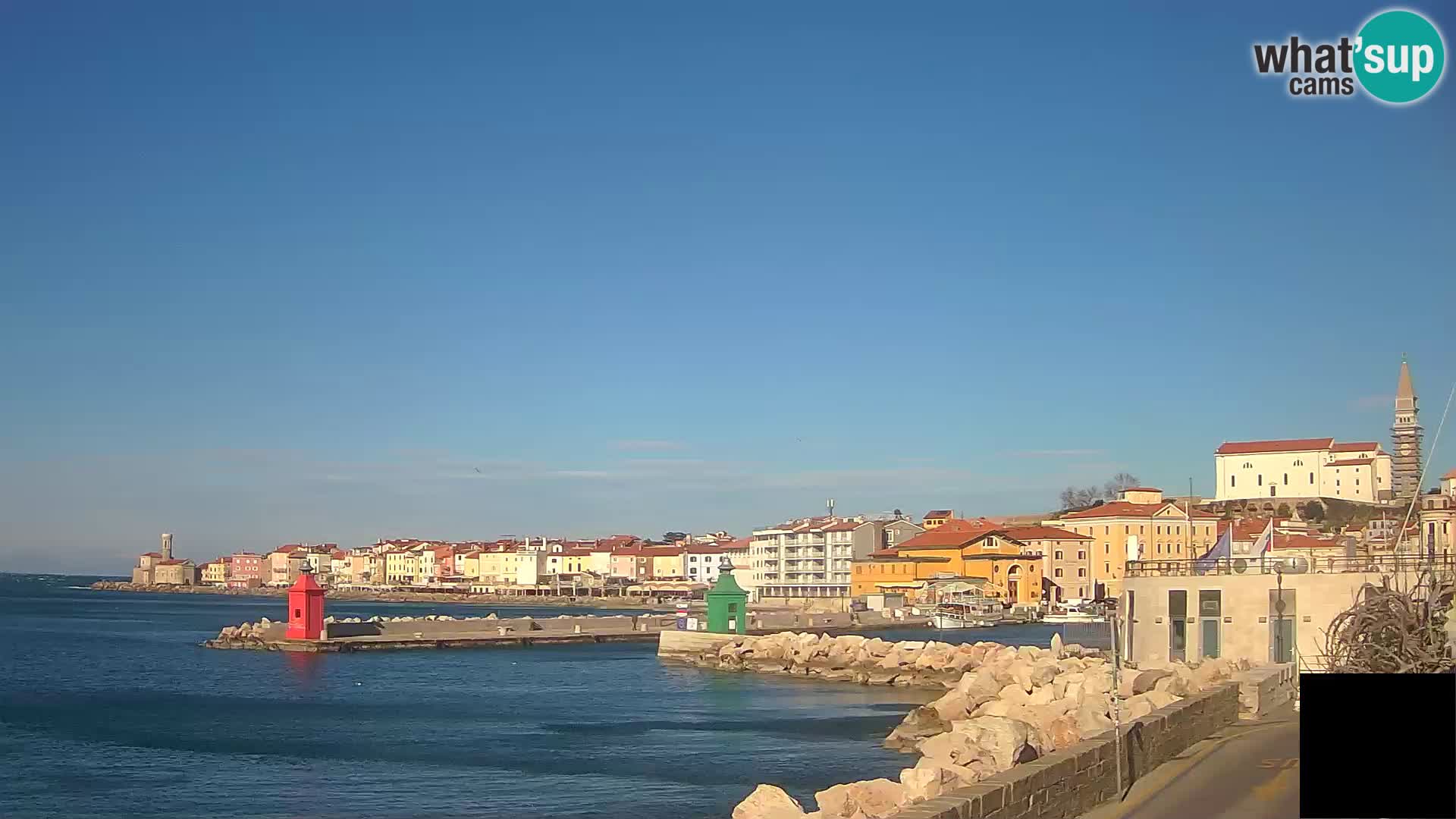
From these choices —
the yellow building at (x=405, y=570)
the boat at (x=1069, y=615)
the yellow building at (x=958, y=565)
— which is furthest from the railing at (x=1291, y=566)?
the yellow building at (x=405, y=570)

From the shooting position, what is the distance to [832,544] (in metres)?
120

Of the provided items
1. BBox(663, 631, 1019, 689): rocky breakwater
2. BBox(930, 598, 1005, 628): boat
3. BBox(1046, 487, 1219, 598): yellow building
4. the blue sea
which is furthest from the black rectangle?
BBox(1046, 487, 1219, 598): yellow building

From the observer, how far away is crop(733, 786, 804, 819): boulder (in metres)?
16.5

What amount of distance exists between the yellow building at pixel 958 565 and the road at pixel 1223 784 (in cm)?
8444

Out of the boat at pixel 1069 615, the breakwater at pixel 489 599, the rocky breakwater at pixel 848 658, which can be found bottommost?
the breakwater at pixel 489 599

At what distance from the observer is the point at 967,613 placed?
88250 millimetres

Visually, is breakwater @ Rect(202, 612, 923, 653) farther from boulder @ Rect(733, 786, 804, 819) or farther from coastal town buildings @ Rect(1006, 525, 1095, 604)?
boulder @ Rect(733, 786, 804, 819)

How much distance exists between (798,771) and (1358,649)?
15.5m

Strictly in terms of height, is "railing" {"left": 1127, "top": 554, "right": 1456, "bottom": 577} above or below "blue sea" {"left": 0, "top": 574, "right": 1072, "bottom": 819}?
above

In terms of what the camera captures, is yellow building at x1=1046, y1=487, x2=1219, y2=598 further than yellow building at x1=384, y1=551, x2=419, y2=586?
No

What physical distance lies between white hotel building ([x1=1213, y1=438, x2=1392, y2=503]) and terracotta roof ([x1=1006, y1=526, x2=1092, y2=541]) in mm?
29086

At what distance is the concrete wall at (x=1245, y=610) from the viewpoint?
26688mm

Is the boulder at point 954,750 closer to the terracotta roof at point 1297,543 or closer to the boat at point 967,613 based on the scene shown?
the terracotta roof at point 1297,543

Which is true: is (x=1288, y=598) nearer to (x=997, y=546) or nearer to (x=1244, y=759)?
(x=1244, y=759)
